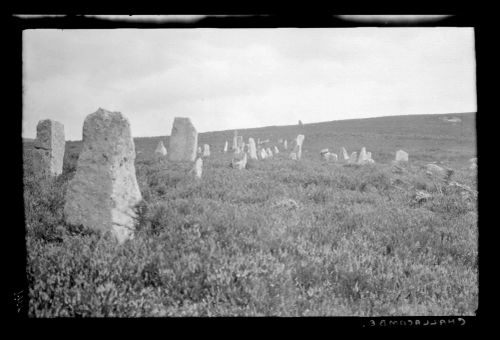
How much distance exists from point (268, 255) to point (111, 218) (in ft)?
7.80

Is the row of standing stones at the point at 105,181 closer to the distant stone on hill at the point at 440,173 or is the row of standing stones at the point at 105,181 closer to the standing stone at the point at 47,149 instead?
the standing stone at the point at 47,149

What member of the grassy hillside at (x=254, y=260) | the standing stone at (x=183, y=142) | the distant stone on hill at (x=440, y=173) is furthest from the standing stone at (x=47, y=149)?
the distant stone on hill at (x=440, y=173)

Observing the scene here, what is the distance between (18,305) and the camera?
331 cm

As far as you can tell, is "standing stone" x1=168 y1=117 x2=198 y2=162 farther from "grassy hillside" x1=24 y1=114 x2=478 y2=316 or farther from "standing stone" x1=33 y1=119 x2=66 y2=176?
"grassy hillside" x1=24 y1=114 x2=478 y2=316

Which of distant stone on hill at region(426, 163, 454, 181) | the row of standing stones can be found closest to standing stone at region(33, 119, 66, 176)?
the row of standing stones

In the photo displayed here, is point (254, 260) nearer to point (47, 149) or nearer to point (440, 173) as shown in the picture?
point (47, 149)

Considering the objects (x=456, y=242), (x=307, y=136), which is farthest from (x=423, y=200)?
(x=307, y=136)

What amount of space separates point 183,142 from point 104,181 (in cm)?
969

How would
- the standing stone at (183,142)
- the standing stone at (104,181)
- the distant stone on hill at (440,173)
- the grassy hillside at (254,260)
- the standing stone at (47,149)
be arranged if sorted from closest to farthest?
the grassy hillside at (254,260) → the standing stone at (104,181) → the standing stone at (47,149) → the distant stone on hill at (440,173) → the standing stone at (183,142)

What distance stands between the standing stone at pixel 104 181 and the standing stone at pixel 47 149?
502 centimetres

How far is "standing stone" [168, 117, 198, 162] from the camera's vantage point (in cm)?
1429

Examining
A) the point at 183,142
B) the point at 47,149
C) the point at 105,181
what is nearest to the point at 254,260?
the point at 105,181

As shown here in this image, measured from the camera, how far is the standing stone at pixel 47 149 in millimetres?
9021
